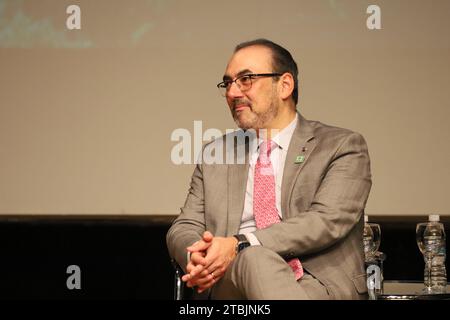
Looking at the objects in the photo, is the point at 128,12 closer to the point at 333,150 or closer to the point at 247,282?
the point at 333,150

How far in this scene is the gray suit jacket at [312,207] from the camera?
2.50 m

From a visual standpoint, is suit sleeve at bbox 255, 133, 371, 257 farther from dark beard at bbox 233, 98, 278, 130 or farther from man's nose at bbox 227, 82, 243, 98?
man's nose at bbox 227, 82, 243, 98

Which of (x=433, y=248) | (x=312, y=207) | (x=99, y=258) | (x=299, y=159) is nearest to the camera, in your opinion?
(x=312, y=207)

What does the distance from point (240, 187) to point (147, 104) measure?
139 centimetres

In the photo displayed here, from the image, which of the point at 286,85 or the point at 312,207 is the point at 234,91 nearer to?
the point at 286,85

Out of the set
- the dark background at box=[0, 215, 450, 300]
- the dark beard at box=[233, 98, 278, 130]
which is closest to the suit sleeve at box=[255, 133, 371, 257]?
the dark beard at box=[233, 98, 278, 130]

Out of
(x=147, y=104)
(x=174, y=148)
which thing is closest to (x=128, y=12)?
(x=147, y=104)

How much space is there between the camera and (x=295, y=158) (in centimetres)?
274

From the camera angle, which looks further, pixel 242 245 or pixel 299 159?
pixel 299 159

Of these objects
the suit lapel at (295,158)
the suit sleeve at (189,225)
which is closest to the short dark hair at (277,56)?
the suit lapel at (295,158)

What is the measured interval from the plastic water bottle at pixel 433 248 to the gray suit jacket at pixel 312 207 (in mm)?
944

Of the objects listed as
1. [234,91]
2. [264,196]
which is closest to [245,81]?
[234,91]

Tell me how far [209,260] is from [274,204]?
1.57 feet

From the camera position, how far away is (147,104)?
13.3 feet
